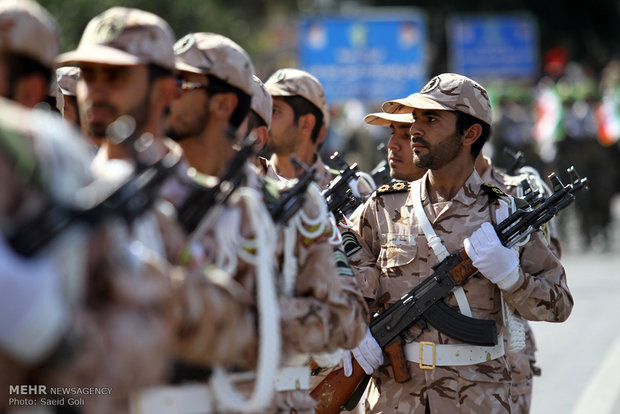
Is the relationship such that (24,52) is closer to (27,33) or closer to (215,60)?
(27,33)

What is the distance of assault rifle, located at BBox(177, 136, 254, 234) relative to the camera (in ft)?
11.3

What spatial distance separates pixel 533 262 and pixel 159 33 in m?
2.70

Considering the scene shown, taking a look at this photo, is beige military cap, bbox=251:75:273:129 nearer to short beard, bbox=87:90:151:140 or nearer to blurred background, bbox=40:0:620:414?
blurred background, bbox=40:0:620:414

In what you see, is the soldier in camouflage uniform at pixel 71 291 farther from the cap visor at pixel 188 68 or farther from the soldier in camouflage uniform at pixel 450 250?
the soldier in camouflage uniform at pixel 450 250

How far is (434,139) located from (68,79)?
6.18ft

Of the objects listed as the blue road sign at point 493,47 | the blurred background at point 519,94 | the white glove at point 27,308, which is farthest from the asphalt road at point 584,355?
the blue road sign at point 493,47

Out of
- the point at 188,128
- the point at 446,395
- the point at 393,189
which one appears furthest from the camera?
the point at 393,189

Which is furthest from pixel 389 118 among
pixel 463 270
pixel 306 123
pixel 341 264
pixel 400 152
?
pixel 341 264

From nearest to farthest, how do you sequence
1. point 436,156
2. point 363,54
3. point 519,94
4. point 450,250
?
point 450,250
point 436,156
point 363,54
point 519,94

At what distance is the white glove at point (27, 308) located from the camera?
7.77 ft

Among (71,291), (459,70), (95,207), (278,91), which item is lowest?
(459,70)

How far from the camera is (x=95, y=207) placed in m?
2.59

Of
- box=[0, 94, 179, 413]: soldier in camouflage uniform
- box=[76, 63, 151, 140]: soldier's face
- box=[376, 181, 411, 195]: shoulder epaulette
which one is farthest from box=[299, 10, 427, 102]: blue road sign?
box=[0, 94, 179, 413]: soldier in camouflage uniform

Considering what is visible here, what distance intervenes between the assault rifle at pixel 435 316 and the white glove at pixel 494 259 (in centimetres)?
8
